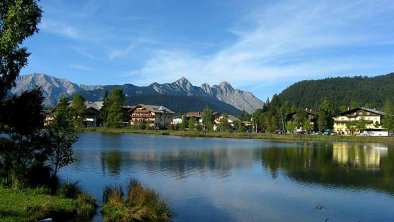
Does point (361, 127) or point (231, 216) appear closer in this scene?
point (231, 216)

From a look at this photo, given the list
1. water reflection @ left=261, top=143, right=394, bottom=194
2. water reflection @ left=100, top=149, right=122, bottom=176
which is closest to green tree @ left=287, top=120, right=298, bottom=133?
water reflection @ left=261, top=143, right=394, bottom=194

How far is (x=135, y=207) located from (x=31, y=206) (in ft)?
17.1

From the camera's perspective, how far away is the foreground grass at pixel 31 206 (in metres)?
18.7

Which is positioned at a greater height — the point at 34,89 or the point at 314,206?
the point at 34,89

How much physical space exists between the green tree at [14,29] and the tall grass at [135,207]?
27.2 feet

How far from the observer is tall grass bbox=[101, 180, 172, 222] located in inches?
864

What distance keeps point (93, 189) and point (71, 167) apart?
469 inches

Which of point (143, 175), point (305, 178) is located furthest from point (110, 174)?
point (305, 178)

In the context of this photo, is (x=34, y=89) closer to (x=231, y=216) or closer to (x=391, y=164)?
(x=231, y=216)

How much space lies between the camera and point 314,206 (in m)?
29.5

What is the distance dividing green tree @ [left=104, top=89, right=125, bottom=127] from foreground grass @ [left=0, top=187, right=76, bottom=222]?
138293 mm

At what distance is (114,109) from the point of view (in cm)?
16062

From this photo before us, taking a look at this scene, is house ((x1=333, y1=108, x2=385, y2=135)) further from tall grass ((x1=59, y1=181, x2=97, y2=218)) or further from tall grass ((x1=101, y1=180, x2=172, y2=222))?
tall grass ((x1=59, y1=181, x2=97, y2=218))

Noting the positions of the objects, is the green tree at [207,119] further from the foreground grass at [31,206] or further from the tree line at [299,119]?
the foreground grass at [31,206]
